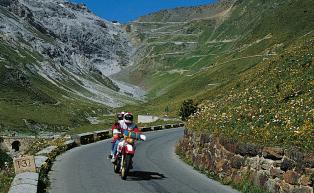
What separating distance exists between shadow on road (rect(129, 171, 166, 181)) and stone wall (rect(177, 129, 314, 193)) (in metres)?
2.39

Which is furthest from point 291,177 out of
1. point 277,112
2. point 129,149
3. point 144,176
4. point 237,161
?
point 144,176

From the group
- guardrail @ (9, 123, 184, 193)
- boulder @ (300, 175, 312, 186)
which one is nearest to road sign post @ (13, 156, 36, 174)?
guardrail @ (9, 123, 184, 193)

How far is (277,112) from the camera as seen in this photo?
60.5 feet

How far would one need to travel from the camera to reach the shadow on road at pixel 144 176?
1851cm

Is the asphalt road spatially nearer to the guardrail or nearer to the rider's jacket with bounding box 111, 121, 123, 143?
the guardrail

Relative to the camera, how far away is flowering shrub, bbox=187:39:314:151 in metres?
15.2

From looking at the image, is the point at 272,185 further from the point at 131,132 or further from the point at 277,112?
the point at 131,132

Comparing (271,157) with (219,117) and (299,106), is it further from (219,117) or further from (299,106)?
(219,117)

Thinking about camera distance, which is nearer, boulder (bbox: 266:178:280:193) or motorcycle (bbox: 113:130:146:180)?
boulder (bbox: 266:178:280:193)

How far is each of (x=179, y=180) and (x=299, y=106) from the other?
5.47 meters

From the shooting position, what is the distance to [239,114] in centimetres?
2117

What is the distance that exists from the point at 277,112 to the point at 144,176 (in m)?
5.97

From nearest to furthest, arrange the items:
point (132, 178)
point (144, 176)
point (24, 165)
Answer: point (24, 165)
point (132, 178)
point (144, 176)

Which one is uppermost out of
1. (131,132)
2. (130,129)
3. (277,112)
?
(277,112)
